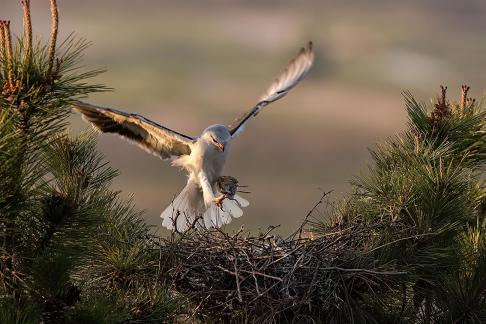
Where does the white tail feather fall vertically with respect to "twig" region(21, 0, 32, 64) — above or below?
above

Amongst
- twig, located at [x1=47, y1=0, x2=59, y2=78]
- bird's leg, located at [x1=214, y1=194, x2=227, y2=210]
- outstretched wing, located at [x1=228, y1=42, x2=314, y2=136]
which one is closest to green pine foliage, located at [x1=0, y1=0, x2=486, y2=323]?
twig, located at [x1=47, y1=0, x2=59, y2=78]

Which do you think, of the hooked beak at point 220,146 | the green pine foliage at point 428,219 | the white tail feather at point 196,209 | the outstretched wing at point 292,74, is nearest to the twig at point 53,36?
the green pine foliage at point 428,219

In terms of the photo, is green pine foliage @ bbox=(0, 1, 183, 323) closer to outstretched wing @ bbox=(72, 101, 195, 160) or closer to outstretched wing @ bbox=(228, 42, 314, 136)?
outstretched wing @ bbox=(72, 101, 195, 160)

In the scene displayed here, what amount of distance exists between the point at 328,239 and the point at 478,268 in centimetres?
94

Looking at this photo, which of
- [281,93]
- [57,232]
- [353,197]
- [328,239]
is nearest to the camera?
[57,232]

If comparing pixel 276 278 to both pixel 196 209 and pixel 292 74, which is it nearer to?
pixel 196 209

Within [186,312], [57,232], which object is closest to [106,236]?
[186,312]

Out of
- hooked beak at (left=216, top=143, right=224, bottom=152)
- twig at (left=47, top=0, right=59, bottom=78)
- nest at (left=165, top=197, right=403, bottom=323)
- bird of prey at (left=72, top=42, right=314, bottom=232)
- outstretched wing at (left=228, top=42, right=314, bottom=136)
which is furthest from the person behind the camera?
outstretched wing at (left=228, top=42, right=314, bottom=136)

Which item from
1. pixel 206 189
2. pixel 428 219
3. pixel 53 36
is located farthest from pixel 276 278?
pixel 206 189

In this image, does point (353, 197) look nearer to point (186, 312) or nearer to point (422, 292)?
point (422, 292)

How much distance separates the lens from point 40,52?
11.9ft

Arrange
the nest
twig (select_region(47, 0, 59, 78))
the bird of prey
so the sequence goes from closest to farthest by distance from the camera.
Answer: twig (select_region(47, 0, 59, 78)) < the nest < the bird of prey

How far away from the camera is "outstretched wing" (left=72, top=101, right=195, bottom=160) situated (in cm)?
707

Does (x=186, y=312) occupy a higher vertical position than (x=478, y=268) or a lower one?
lower
